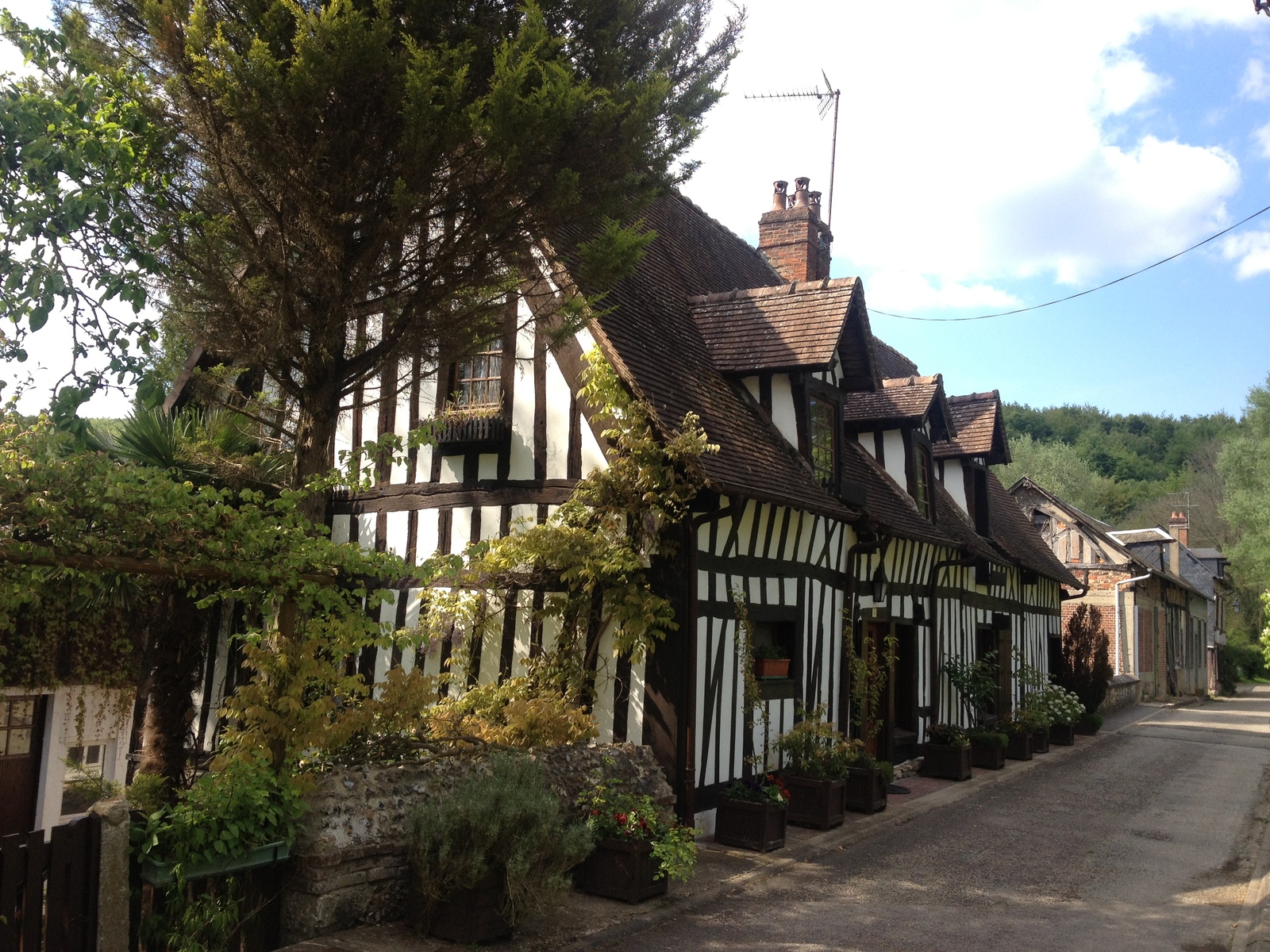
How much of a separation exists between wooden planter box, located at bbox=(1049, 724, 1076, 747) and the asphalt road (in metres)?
3.93

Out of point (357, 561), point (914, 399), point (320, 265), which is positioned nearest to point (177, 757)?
point (357, 561)

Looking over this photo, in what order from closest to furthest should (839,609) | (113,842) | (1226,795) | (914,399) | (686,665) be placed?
(113,842), (686,665), (839,609), (1226,795), (914,399)

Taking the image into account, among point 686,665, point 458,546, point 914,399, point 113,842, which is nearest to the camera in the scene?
point 113,842

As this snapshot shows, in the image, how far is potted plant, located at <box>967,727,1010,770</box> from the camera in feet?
45.8

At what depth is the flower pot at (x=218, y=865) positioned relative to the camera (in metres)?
4.81

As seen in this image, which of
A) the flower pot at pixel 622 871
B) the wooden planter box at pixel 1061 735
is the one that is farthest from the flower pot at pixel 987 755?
the flower pot at pixel 622 871

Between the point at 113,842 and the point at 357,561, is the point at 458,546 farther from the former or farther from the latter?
the point at 113,842

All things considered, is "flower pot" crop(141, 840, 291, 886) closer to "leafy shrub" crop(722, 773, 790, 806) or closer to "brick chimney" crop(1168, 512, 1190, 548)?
"leafy shrub" crop(722, 773, 790, 806)

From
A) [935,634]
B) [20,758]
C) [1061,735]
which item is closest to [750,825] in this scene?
[935,634]

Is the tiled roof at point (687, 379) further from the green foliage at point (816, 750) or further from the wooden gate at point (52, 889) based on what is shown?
the wooden gate at point (52, 889)

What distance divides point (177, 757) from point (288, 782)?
118 cm

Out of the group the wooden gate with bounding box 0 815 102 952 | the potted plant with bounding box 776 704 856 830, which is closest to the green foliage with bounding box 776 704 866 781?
the potted plant with bounding box 776 704 856 830

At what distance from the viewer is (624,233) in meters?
6.38

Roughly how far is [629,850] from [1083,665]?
1590 cm
